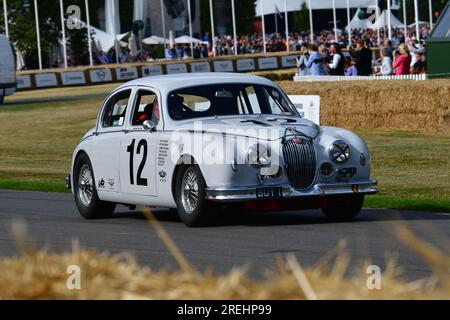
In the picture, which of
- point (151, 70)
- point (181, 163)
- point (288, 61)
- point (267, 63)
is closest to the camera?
point (181, 163)

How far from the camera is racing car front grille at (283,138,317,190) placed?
454 inches

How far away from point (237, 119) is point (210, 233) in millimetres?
1729

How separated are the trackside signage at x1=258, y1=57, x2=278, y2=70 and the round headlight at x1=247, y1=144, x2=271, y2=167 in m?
53.5

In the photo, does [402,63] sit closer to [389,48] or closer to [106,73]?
[389,48]

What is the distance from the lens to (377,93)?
89.1 feet

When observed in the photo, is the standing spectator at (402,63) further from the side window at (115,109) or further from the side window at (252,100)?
the side window at (252,100)

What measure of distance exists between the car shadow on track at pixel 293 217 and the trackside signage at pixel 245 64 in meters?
49.5

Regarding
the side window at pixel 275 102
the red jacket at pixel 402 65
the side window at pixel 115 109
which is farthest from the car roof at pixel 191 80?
the red jacket at pixel 402 65

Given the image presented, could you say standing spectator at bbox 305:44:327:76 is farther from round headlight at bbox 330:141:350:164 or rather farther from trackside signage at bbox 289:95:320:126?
round headlight at bbox 330:141:350:164

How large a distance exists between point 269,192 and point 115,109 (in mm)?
3018

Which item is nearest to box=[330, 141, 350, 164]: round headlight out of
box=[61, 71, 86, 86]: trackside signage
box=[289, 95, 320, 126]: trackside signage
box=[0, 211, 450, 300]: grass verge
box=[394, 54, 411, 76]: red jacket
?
box=[0, 211, 450, 300]: grass verge

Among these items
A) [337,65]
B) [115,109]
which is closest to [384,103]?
[337,65]

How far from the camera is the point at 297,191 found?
11.6 m

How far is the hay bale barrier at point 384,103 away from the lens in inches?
1032
